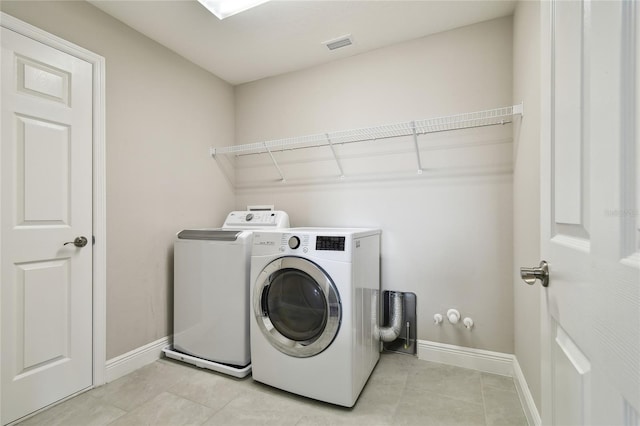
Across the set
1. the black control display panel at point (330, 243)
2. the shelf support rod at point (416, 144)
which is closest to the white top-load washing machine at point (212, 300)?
the black control display panel at point (330, 243)

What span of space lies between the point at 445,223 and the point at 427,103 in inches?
35.5

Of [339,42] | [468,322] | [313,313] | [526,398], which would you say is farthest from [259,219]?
[526,398]

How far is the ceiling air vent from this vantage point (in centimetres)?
214

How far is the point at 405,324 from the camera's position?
219 centimetres

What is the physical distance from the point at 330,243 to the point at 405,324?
108 cm

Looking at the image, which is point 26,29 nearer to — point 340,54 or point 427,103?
point 340,54

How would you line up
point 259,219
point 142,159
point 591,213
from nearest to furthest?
1. point 591,213
2. point 142,159
3. point 259,219

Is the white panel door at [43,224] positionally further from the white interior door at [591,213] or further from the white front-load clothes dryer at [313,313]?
the white interior door at [591,213]

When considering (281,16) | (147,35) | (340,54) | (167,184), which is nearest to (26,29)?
(147,35)

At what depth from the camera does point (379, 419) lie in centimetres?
149

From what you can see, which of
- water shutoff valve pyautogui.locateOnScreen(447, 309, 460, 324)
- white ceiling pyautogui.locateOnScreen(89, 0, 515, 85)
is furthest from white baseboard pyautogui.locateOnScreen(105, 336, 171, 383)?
white ceiling pyautogui.locateOnScreen(89, 0, 515, 85)

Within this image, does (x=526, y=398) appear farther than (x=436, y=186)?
No

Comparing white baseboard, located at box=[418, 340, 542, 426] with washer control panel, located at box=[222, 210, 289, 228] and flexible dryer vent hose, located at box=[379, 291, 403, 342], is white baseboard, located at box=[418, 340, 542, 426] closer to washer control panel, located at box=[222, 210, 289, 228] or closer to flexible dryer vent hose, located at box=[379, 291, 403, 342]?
flexible dryer vent hose, located at box=[379, 291, 403, 342]

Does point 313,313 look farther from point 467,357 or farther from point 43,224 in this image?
point 43,224
